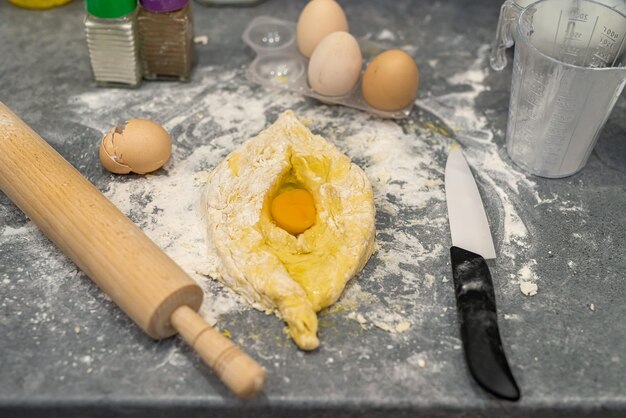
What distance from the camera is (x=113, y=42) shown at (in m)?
1.34

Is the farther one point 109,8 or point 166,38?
point 166,38

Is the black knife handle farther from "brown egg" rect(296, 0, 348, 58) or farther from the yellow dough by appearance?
"brown egg" rect(296, 0, 348, 58)

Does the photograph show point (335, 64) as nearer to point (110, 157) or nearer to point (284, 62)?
point (284, 62)

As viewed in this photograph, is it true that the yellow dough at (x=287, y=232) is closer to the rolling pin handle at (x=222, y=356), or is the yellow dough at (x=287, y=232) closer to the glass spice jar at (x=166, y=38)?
the rolling pin handle at (x=222, y=356)

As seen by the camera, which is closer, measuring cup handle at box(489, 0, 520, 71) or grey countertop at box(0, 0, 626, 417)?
grey countertop at box(0, 0, 626, 417)

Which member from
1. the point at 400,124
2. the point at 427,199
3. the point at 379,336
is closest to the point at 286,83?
the point at 400,124

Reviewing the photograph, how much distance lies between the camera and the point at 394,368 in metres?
0.93

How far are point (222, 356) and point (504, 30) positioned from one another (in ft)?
2.70

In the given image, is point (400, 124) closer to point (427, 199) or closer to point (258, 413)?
point (427, 199)

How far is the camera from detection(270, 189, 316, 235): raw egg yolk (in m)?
1.07

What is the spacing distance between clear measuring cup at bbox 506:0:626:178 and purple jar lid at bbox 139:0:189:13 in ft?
2.05

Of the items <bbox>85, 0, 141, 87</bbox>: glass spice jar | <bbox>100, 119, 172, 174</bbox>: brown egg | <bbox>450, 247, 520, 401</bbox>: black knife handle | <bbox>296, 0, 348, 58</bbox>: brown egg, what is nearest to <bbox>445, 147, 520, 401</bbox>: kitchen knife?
<bbox>450, 247, 520, 401</bbox>: black knife handle

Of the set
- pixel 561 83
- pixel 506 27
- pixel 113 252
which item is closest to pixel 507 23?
pixel 506 27

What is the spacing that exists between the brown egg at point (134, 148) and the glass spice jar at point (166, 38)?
0.26 m
